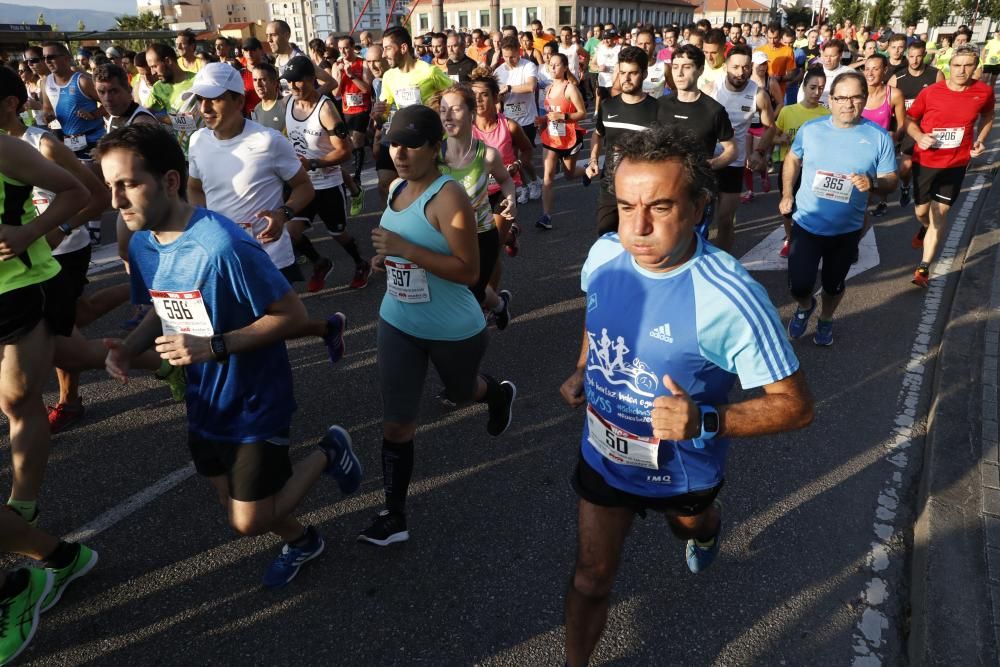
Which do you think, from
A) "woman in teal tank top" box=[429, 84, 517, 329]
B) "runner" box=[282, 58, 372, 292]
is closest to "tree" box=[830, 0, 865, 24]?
"runner" box=[282, 58, 372, 292]

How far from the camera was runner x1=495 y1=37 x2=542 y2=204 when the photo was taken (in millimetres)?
9367

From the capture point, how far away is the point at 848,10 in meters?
55.8

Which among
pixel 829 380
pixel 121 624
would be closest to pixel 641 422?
pixel 121 624

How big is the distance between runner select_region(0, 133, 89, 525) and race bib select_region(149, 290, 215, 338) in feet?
2.71

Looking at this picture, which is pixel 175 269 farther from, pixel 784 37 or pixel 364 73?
pixel 784 37

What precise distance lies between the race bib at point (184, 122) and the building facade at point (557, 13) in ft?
244

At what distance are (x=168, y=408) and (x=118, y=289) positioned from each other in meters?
0.82

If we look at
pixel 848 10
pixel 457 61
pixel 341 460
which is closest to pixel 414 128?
pixel 341 460

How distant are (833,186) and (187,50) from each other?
8712mm

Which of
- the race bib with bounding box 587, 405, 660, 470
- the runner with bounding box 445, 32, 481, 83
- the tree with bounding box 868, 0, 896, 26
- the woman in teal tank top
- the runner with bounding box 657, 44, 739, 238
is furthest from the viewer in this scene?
the tree with bounding box 868, 0, 896, 26

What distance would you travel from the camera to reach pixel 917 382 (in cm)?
454

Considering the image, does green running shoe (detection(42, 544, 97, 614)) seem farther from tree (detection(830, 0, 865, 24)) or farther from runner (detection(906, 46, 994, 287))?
tree (detection(830, 0, 865, 24))

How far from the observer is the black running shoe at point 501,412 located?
12.5 feet

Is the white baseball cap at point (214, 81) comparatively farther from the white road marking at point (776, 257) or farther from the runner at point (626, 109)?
the white road marking at point (776, 257)
